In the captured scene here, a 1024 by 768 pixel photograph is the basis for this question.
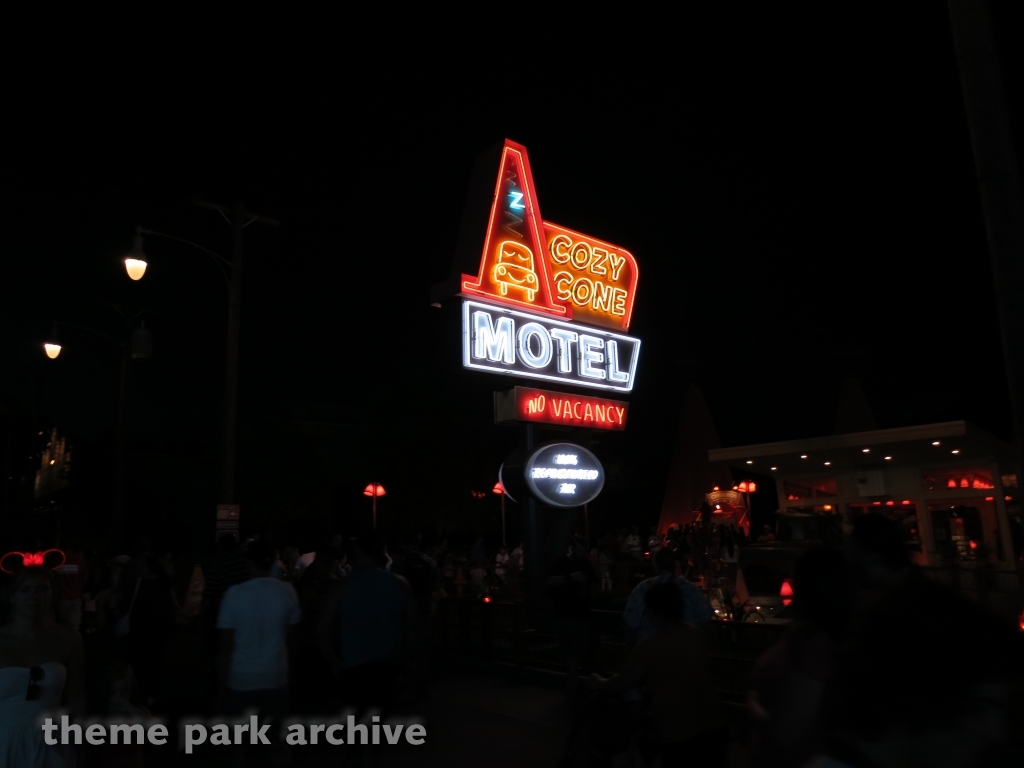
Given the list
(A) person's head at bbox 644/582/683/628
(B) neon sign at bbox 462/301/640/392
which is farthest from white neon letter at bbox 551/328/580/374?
(A) person's head at bbox 644/582/683/628

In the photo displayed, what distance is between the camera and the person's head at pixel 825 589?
3306mm

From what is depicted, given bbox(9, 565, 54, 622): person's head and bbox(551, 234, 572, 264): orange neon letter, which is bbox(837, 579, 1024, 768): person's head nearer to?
bbox(9, 565, 54, 622): person's head

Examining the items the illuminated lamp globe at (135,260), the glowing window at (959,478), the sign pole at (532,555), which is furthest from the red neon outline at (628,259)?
the glowing window at (959,478)

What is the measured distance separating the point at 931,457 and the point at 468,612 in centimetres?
2177

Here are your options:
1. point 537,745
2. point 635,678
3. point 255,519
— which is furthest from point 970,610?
point 255,519

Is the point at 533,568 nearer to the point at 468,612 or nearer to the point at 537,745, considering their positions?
the point at 468,612

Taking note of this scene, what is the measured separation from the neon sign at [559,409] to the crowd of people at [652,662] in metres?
4.14

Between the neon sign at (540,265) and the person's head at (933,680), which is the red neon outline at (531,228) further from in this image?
the person's head at (933,680)

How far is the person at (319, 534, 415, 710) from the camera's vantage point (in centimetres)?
594

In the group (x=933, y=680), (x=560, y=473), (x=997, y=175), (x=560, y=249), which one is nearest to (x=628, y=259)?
(x=560, y=249)

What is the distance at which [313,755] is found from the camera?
6.98m

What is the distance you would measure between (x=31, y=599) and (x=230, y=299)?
39.7 feet

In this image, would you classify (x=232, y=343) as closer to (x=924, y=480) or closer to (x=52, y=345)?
(x=52, y=345)

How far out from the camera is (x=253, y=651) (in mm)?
5621
